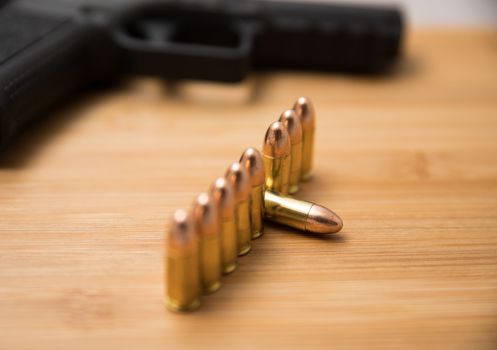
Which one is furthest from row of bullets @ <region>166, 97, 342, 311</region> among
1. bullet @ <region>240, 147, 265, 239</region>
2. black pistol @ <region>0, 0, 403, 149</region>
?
black pistol @ <region>0, 0, 403, 149</region>

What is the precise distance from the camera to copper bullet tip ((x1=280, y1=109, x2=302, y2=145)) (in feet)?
3.13

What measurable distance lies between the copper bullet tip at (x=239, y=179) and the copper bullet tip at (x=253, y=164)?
2 cm

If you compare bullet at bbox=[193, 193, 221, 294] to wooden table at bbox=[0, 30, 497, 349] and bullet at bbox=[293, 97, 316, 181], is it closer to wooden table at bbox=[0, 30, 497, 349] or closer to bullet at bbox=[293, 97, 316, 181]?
wooden table at bbox=[0, 30, 497, 349]

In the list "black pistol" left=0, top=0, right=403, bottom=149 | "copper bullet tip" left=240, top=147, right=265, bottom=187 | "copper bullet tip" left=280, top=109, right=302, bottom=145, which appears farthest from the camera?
"black pistol" left=0, top=0, right=403, bottom=149

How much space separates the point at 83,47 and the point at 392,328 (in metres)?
0.83

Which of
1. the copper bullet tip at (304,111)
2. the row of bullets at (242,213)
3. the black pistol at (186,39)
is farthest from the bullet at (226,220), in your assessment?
the black pistol at (186,39)

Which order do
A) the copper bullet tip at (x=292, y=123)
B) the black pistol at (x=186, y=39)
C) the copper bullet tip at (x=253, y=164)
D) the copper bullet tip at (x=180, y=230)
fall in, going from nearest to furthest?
the copper bullet tip at (x=180, y=230), the copper bullet tip at (x=253, y=164), the copper bullet tip at (x=292, y=123), the black pistol at (x=186, y=39)

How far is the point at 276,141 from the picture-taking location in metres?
0.91

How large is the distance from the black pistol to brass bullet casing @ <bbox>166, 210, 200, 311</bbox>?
0.51 metres

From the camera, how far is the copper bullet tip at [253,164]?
2.76 ft

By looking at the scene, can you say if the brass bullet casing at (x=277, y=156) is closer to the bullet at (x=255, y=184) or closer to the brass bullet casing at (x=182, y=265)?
the bullet at (x=255, y=184)

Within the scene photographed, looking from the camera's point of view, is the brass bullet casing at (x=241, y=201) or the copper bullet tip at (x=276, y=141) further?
the copper bullet tip at (x=276, y=141)

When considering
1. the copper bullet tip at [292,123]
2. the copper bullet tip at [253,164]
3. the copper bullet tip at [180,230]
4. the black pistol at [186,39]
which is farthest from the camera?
the black pistol at [186,39]

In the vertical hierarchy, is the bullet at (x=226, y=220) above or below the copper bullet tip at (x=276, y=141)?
below
